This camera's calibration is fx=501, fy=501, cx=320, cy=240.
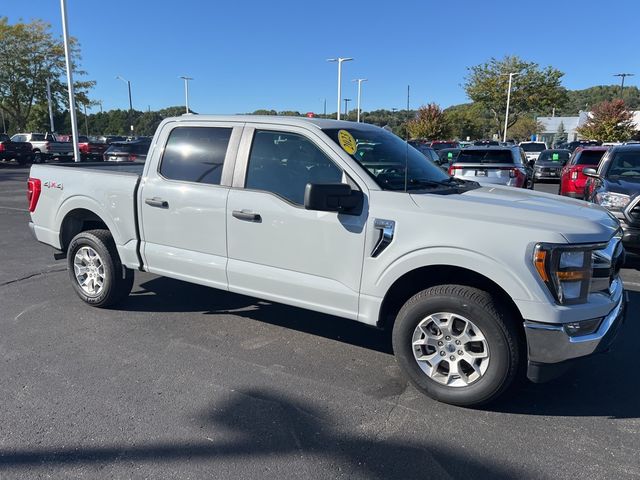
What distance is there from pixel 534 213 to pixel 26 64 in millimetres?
45024

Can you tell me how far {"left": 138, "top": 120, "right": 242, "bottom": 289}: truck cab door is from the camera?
426cm

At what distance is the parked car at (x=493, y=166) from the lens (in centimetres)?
1034

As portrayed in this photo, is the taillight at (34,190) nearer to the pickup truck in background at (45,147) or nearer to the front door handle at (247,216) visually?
the front door handle at (247,216)

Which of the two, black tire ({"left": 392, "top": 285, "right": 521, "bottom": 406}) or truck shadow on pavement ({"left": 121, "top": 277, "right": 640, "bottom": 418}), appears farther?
truck shadow on pavement ({"left": 121, "top": 277, "right": 640, "bottom": 418})

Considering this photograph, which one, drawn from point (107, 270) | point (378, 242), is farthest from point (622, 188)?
point (107, 270)

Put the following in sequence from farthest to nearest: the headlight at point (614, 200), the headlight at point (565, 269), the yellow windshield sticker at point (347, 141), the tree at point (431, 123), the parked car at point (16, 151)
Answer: the tree at point (431, 123), the parked car at point (16, 151), the headlight at point (614, 200), the yellow windshield sticker at point (347, 141), the headlight at point (565, 269)

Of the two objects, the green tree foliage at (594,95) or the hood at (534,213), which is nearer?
the hood at (534,213)

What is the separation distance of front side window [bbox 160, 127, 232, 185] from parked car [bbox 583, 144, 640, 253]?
5204 mm

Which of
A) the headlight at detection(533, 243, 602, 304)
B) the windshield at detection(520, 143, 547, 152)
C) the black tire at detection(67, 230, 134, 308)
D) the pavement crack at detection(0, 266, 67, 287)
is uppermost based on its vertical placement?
the windshield at detection(520, 143, 547, 152)

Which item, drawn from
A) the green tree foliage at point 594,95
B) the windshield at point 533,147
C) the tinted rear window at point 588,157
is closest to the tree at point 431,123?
the windshield at point 533,147

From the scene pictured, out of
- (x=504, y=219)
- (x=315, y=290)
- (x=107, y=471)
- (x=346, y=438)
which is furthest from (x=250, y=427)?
(x=504, y=219)

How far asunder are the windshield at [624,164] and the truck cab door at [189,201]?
20.7ft

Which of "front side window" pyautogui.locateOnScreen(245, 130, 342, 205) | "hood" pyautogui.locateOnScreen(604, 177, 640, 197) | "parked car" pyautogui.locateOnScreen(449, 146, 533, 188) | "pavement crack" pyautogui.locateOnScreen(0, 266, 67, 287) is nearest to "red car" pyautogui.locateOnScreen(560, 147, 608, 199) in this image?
"parked car" pyautogui.locateOnScreen(449, 146, 533, 188)

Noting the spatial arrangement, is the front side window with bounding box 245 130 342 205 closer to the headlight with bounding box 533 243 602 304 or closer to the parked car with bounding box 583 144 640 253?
the headlight with bounding box 533 243 602 304
